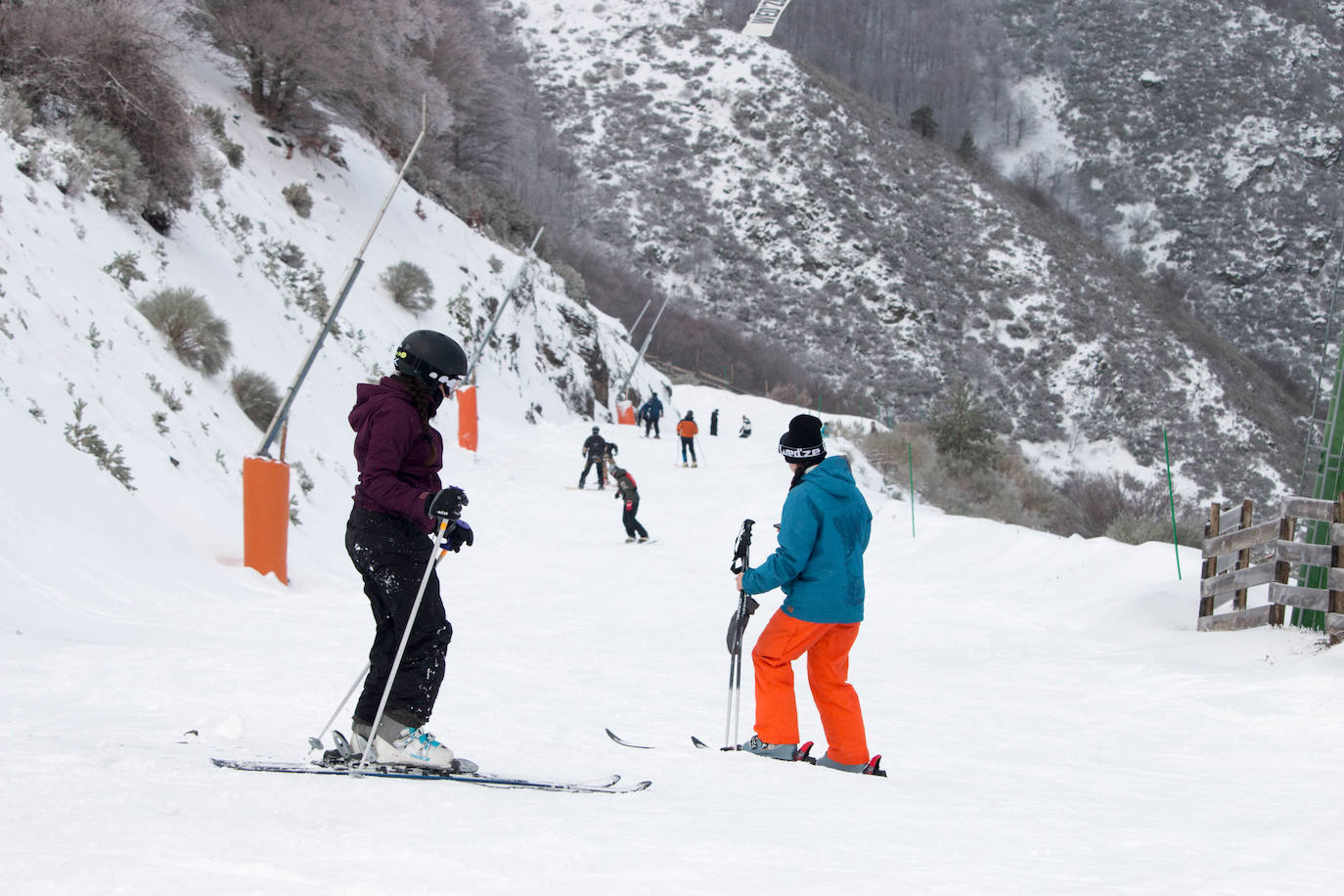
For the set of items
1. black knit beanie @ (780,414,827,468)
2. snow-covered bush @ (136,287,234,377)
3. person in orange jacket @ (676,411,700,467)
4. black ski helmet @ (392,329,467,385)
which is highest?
person in orange jacket @ (676,411,700,467)

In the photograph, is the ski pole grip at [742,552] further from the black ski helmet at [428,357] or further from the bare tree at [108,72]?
the bare tree at [108,72]

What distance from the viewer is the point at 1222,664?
9.13 meters

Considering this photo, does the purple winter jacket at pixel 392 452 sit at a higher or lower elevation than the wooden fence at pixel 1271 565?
lower

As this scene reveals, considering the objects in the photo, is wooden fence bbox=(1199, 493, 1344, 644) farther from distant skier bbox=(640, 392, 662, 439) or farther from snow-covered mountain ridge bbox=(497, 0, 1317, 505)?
snow-covered mountain ridge bbox=(497, 0, 1317, 505)

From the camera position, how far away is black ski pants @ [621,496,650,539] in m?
16.6

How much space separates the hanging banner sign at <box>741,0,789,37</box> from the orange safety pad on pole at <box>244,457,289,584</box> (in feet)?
293

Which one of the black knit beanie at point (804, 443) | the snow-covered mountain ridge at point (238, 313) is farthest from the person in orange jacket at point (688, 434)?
the black knit beanie at point (804, 443)

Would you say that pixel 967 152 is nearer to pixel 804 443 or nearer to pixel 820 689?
pixel 804 443

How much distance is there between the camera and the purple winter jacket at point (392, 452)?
453 centimetres

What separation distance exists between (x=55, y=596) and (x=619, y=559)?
8.45m

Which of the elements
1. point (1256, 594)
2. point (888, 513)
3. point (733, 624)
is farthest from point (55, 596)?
point (888, 513)

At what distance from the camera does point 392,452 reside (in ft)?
14.9

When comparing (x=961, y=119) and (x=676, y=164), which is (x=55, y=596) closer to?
(x=676, y=164)

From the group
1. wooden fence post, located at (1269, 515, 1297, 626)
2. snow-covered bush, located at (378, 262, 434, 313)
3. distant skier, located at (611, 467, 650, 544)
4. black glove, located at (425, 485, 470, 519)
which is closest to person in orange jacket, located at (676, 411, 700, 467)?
snow-covered bush, located at (378, 262, 434, 313)
